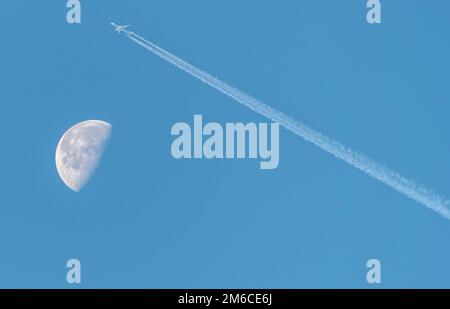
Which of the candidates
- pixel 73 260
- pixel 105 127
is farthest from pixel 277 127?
pixel 73 260
